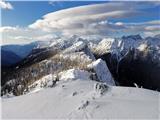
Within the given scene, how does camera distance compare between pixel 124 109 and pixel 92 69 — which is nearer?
pixel 124 109

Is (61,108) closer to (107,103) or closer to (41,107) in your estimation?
(41,107)

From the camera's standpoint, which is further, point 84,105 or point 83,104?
point 83,104

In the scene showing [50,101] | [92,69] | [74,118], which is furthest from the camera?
[92,69]

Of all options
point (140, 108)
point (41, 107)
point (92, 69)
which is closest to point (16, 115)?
point (41, 107)

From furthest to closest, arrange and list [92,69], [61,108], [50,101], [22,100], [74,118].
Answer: [92,69] < [22,100] < [50,101] < [61,108] < [74,118]

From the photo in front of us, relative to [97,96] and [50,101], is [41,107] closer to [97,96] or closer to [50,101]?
[50,101]

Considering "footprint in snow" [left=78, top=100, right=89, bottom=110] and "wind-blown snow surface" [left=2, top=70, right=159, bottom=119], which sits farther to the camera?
"footprint in snow" [left=78, top=100, right=89, bottom=110]

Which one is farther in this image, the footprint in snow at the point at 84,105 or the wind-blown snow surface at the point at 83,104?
the footprint in snow at the point at 84,105
